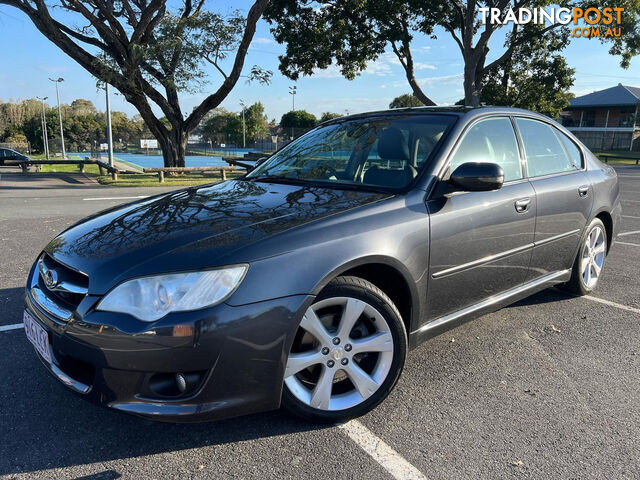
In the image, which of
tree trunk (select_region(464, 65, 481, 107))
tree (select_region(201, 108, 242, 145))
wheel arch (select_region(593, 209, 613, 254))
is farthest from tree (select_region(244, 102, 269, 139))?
wheel arch (select_region(593, 209, 613, 254))

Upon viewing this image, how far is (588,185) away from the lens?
3.98 metres

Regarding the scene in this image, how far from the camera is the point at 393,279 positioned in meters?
2.56

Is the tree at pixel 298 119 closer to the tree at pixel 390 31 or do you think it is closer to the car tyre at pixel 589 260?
the tree at pixel 390 31

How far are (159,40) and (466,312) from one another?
17.3 m

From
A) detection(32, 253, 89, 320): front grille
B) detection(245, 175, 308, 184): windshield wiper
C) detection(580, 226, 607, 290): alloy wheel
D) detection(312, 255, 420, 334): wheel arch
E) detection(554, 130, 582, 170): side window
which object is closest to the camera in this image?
detection(32, 253, 89, 320): front grille

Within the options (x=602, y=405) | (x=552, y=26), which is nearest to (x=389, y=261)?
(x=602, y=405)

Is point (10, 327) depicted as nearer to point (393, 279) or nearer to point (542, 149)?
point (393, 279)

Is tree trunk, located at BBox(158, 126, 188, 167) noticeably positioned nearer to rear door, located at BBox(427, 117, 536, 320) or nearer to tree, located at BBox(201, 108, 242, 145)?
rear door, located at BBox(427, 117, 536, 320)

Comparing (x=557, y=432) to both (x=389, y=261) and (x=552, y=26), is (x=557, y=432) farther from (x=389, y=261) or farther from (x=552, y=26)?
(x=552, y=26)

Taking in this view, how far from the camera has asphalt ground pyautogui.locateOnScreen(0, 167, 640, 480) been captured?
2.07m

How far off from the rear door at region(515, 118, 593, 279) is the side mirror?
891mm

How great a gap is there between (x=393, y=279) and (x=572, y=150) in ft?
8.41

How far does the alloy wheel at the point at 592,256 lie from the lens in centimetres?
417

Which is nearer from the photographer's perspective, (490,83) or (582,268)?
(582,268)
